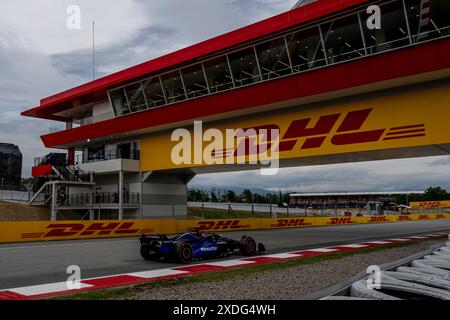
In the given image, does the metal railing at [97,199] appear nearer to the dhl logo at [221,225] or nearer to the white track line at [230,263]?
the dhl logo at [221,225]

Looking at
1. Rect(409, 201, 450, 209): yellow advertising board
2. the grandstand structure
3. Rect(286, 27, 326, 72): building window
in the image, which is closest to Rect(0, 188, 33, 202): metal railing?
Rect(286, 27, 326, 72): building window

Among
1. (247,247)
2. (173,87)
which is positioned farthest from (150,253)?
(173,87)

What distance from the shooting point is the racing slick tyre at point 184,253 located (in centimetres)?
1046

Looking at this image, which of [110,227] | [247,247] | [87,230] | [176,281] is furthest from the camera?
[110,227]

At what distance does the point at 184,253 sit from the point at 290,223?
22020 mm

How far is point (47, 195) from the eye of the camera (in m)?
33.2

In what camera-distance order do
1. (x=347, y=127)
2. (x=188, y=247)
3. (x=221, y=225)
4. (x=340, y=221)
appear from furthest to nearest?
(x=340, y=221) < (x=221, y=225) < (x=347, y=127) < (x=188, y=247)

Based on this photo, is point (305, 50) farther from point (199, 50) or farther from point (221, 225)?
point (221, 225)

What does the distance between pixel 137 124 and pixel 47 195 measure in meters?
12.1

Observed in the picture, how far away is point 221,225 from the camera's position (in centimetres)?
2569

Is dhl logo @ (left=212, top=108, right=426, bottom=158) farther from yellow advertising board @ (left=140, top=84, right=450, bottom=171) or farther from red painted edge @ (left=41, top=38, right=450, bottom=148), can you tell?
red painted edge @ (left=41, top=38, right=450, bottom=148)

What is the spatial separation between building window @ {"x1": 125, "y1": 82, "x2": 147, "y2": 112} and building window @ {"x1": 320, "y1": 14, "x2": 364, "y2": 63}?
12.7 m
